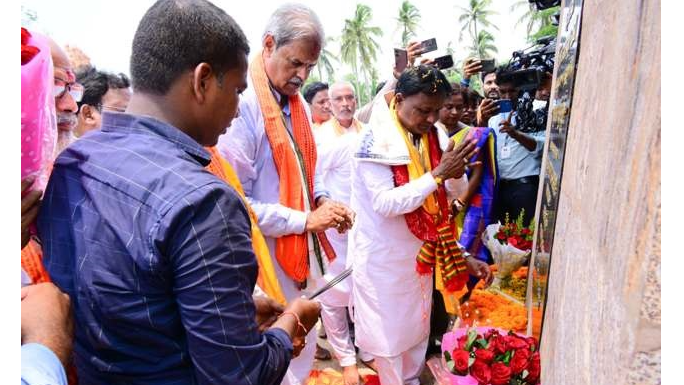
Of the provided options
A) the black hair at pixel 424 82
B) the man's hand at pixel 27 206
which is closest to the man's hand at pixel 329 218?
the black hair at pixel 424 82

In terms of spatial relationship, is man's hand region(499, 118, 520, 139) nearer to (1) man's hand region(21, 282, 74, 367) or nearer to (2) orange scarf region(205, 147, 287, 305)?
(2) orange scarf region(205, 147, 287, 305)

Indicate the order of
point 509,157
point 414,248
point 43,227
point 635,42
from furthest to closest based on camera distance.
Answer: point 509,157 → point 414,248 → point 43,227 → point 635,42

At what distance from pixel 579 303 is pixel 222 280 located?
0.84 meters

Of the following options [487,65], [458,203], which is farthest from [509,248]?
[487,65]

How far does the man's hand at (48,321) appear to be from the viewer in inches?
37.9

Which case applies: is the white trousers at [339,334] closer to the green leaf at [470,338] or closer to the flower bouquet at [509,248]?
the flower bouquet at [509,248]

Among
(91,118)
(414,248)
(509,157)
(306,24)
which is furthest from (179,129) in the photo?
(509,157)

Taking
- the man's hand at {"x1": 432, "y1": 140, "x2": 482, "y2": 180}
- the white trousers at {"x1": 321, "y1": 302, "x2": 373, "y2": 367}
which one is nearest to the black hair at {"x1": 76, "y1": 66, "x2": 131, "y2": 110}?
the man's hand at {"x1": 432, "y1": 140, "x2": 482, "y2": 180}

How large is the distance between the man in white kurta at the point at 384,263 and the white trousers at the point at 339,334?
0.48m

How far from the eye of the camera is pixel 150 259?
94 centimetres

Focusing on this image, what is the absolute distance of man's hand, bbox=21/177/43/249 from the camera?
104 centimetres

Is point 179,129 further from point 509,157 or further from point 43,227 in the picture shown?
point 509,157

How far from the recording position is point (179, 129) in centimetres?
114

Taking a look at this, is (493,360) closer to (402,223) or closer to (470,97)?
(402,223)
